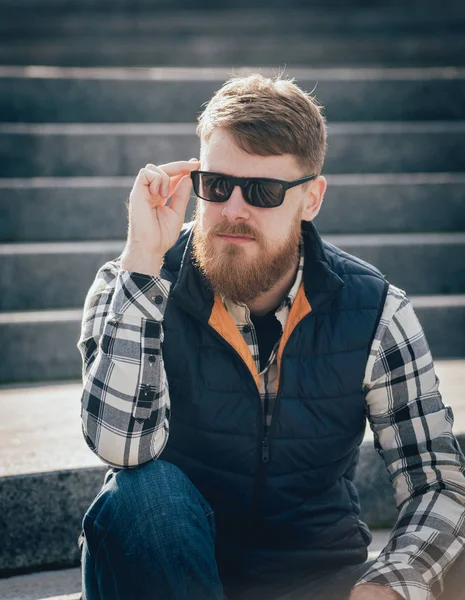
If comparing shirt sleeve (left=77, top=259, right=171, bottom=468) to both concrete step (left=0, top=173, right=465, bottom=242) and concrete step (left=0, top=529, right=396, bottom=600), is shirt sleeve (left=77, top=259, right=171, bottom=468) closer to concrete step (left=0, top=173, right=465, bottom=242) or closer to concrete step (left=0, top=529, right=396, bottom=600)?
concrete step (left=0, top=529, right=396, bottom=600)

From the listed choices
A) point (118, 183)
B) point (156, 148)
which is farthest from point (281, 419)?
point (156, 148)

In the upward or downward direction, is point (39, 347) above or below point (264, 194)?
below

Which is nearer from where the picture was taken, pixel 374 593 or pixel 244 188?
pixel 374 593

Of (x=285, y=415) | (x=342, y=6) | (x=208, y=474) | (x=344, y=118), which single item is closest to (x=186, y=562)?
(x=208, y=474)

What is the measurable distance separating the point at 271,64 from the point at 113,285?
3789 mm

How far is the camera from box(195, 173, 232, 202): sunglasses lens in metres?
2.09

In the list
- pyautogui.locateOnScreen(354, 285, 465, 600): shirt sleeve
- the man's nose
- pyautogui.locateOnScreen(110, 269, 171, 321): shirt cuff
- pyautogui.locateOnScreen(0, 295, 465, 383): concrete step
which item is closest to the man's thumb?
the man's nose

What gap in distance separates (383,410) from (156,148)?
98.2 inches

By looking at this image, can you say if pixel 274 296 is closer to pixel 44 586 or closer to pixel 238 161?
pixel 238 161

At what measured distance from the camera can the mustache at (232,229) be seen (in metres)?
2.09

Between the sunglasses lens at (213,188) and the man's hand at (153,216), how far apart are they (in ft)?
0.20

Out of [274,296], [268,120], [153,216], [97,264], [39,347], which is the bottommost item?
[39,347]

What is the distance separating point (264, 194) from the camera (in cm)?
209

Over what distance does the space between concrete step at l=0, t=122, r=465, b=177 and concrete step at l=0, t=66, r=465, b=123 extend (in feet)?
0.32
